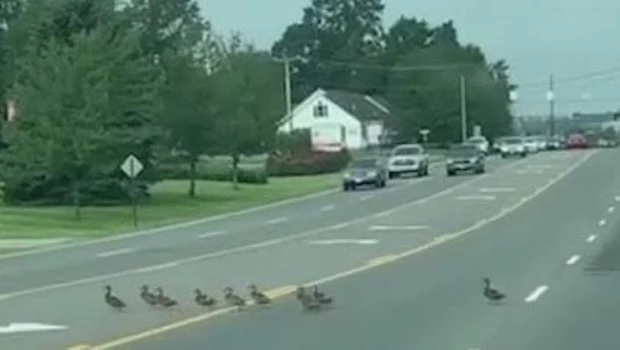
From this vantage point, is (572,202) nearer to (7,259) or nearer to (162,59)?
(7,259)

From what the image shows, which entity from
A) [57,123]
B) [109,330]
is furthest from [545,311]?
[57,123]

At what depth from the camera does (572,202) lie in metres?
57.8

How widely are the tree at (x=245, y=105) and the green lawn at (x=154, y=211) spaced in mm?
2337

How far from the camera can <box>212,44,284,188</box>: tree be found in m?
78.3

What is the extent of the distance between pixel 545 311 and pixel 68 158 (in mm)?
42965

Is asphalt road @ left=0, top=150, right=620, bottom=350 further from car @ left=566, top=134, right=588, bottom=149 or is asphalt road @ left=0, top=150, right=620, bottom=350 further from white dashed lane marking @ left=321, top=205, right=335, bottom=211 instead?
car @ left=566, top=134, right=588, bottom=149

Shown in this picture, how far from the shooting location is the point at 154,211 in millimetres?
65125

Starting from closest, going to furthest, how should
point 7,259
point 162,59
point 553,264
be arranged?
Result: point 553,264 → point 7,259 → point 162,59

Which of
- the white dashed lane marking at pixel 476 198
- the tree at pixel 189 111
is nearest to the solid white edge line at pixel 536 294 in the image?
the white dashed lane marking at pixel 476 198

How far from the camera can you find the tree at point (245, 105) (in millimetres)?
78312

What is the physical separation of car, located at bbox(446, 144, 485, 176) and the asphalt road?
26.8 meters

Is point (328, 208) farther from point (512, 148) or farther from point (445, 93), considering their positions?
point (445, 93)

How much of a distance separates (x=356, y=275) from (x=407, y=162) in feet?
210

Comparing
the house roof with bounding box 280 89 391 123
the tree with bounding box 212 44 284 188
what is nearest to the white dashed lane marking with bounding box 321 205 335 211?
the tree with bounding box 212 44 284 188
